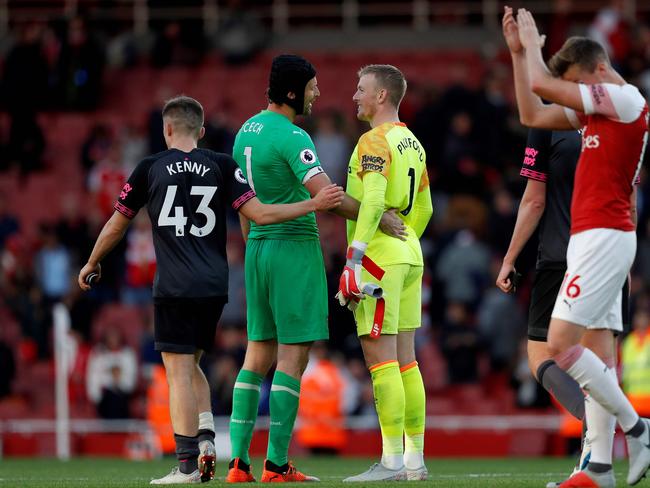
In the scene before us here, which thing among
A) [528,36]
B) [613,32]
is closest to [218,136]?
[613,32]

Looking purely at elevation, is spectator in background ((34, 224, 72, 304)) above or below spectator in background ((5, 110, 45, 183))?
below

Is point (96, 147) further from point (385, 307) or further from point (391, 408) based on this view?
point (391, 408)

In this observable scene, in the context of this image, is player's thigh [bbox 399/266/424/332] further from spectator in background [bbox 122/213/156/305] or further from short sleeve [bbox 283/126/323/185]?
spectator in background [bbox 122/213/156/305]

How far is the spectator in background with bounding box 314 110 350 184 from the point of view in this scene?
782 inches

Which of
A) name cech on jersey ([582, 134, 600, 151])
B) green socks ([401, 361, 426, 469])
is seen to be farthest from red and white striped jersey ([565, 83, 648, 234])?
green socks ([401, 361, 426, 469])

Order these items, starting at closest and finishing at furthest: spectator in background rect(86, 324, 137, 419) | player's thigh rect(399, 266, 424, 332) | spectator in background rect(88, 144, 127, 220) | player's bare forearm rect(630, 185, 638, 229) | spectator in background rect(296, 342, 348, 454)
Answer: player's bare forearm rect(630, 185, 638, 229) → player's thigh rect(399, 266, 424, 332) → spectator in background rect(296, 342, 348, 454) → spectator in background rect(86, 324, 137, 419) → spectator in background rect(88, 144, 127, 220)

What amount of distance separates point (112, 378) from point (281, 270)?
33.7 ft

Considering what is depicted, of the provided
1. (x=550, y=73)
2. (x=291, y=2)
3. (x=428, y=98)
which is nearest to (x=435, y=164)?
(x=428, y=98)

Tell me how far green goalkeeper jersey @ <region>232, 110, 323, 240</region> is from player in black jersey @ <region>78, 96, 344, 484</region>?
5.5 inches

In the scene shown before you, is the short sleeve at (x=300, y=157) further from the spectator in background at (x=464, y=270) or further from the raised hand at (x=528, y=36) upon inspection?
the spectator in background at (x=464, y=270)

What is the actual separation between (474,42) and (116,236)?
15.8 m

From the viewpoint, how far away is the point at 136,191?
9211mm

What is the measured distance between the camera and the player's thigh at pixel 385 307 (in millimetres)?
8969

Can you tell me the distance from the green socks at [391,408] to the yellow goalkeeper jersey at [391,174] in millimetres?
695
